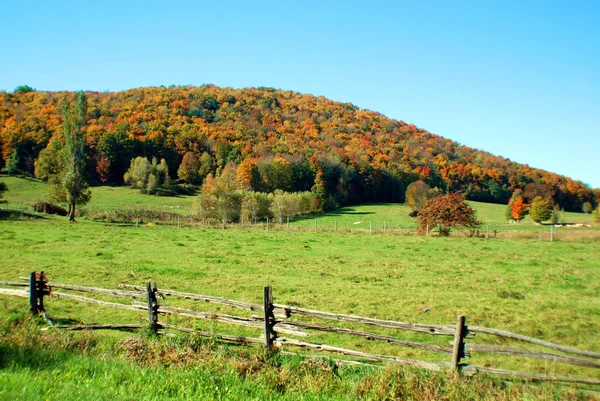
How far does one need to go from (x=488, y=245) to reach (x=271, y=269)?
17.6m

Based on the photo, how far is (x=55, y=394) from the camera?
579cm

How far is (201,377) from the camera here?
6.93 m

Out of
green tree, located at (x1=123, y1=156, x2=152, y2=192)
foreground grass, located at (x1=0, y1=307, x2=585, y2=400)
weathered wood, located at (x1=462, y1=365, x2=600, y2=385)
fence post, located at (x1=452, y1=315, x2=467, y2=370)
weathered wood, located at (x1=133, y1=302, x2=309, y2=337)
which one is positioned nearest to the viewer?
foreground grass, located at (x1=0, y1=307, x2=585, y2=400)

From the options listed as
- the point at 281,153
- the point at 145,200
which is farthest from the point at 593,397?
the point at 281,153

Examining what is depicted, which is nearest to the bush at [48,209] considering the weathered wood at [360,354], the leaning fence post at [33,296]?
the leaning fence post at [33,296]

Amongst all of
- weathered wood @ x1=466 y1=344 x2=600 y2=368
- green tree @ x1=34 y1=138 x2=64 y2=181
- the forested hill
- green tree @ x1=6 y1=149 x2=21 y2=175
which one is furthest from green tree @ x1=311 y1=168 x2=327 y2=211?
weathered wood @ x1=466 y1=344 x2=600 y2=368

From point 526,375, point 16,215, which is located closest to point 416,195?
point 16,215

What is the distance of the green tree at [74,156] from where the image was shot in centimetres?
4678

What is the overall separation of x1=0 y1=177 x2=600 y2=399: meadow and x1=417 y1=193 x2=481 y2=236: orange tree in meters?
3.84

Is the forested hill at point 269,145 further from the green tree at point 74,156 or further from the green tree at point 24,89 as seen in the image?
the green tree at point 74,156

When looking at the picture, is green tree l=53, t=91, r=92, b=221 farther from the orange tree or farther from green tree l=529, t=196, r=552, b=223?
green tree l=529, t=196, r=552, b=223

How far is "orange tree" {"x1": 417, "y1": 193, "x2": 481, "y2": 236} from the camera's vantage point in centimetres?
3734

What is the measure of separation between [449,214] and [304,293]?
86.7 ft

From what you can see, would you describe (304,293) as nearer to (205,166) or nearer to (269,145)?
(205,166)
